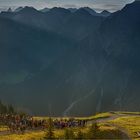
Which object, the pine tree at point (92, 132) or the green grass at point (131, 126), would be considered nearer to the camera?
the pine tree at point (92, 132)

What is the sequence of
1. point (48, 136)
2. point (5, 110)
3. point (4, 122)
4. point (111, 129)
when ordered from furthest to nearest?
1. point (5, 110)
2. point (4, 122)
3. point (111, 129)
4. point (48, 136)

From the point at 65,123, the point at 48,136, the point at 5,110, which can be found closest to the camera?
the point at 48,136

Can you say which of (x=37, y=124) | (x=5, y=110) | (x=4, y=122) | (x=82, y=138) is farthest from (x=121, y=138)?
(x=5, y=110)

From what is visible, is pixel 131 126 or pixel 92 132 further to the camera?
pixel 131 126

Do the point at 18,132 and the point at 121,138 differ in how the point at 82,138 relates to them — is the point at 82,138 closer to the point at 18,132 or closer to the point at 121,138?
the point at 121,138

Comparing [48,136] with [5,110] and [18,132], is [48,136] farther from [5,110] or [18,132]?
[5,110]

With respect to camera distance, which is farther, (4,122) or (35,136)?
(4,122)

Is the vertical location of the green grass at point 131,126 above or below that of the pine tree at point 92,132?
below

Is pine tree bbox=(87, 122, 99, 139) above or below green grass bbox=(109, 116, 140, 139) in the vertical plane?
above

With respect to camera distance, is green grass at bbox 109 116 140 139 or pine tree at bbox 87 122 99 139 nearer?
pine tree at bbox 87 122 99 139

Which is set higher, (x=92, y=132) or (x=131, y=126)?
(x=92, y=132)
